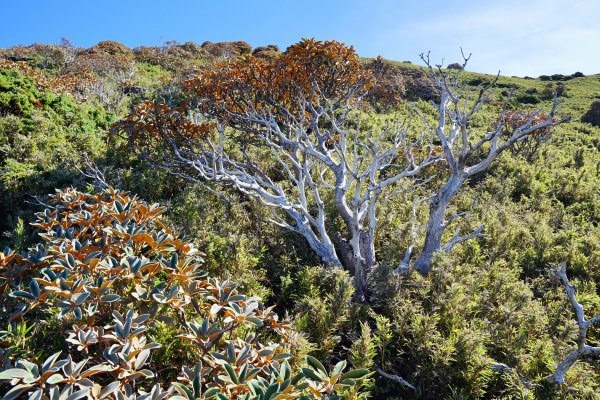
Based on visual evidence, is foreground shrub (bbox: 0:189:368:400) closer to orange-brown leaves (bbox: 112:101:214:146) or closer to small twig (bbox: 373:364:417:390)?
small twig (bbox: 373:364:417:390)

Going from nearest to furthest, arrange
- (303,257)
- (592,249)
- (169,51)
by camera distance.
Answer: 1. (303,257)
2. (592,249)
3. (169,51)

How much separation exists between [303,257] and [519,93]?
27.6 metres

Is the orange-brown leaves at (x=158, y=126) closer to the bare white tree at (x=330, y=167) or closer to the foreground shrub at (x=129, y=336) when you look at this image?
the bare white tree at (x=330, y=167)

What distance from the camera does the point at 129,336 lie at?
7.20ft

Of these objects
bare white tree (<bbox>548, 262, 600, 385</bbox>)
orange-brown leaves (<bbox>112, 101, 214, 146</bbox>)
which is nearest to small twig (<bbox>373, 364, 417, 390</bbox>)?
bare white tree (<bbox>548, 262, 600, 385</bbox>)

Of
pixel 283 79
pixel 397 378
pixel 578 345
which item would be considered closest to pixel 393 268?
pixel 397 378

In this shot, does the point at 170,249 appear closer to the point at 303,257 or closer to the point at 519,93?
the point at 303,257

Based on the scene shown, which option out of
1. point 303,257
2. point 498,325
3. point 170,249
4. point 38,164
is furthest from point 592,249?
point 38,164

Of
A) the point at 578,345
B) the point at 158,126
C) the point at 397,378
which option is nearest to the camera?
the point at 578,345

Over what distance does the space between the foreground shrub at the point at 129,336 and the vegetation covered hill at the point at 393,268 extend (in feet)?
0.18

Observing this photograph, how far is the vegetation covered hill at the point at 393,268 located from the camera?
3.49 meters

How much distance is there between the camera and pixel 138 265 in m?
2.64

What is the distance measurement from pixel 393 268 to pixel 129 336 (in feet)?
11.7

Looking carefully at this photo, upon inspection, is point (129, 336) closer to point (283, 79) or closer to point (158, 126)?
point (158, 126)
